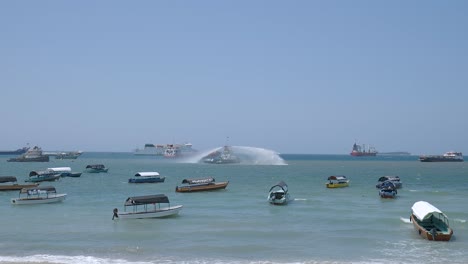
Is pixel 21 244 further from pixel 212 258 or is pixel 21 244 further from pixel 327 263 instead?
pixel 327 263

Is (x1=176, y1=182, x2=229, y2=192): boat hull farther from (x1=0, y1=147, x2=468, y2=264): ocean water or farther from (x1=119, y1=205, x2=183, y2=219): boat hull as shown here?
(x1=119, y1=205, x2=183, y2=219): boat hull

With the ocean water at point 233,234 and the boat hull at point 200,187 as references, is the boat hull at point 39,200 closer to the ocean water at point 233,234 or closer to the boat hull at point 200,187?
the ocean water at point 233,234

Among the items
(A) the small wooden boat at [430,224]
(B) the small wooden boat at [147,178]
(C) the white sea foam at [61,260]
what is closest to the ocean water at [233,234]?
(C) the white sea foam at [61,260]

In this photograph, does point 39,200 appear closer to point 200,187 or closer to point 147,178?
point 200,187

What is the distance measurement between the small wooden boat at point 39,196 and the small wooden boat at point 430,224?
38.3 meters

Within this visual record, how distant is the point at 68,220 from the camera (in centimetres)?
4500

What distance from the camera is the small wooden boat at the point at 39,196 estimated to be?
185 feet

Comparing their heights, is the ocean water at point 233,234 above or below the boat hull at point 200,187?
below

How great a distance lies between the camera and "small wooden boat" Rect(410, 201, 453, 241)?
35.3 m

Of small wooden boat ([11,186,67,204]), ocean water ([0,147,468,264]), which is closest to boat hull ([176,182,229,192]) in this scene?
ocean water ([0,147,468,264])

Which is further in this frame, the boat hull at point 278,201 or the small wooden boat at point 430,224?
the boat hull at point 278,201

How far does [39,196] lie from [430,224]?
138 ft

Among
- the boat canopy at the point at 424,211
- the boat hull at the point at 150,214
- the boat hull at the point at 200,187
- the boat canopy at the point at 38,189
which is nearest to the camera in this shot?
the boat canopy at the point at 424,211

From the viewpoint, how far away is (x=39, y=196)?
59.5m
